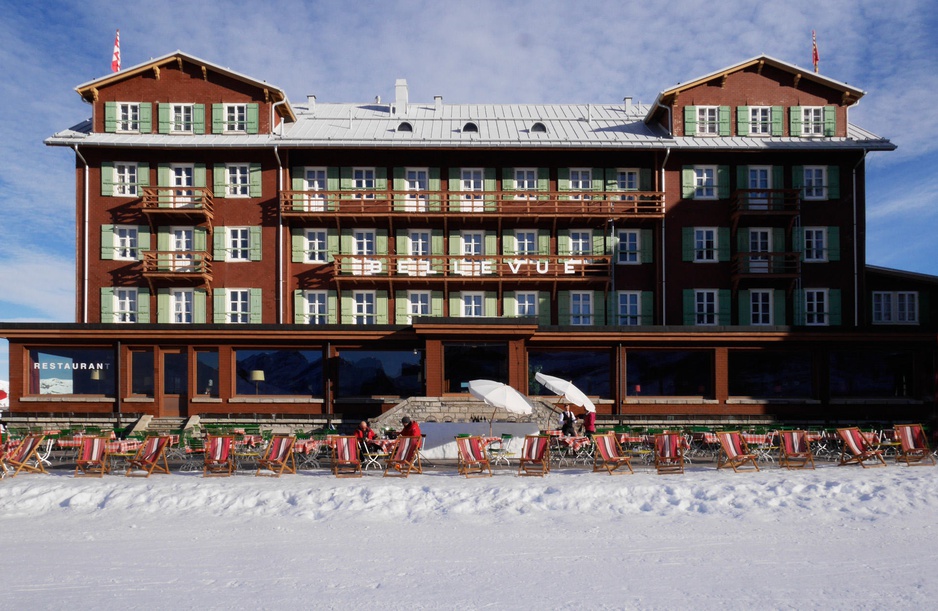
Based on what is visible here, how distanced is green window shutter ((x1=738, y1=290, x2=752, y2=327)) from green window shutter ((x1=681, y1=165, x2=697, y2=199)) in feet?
16.2

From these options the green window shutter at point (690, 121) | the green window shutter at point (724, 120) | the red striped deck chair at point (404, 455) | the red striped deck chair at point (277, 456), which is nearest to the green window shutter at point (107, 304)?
the red striped deck chair at point (277, 456)

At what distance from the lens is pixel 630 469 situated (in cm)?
1587

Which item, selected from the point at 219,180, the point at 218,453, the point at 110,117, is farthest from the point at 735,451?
the point at 110,117

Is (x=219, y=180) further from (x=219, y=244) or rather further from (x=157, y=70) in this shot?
(x=157, y=70)

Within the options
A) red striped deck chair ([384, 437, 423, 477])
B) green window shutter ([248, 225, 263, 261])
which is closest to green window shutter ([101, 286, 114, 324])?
green window shutter ([248, 225, 263, 261])

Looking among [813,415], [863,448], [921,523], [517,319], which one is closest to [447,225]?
[517,319]

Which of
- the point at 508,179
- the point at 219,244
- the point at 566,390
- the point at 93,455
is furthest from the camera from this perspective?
the point at 508,179

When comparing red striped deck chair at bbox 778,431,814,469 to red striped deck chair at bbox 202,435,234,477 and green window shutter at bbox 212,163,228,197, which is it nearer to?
red striped deck chair at bbox 202,435,234,477

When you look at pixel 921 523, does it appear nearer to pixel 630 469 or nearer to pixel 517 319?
pixel 630 469

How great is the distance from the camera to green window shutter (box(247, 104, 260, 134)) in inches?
1224

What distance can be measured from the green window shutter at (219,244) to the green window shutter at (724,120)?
75.2 ft

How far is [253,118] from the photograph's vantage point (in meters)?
31.1

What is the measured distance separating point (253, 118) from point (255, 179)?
2946 millimetres

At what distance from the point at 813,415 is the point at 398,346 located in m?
16.2
